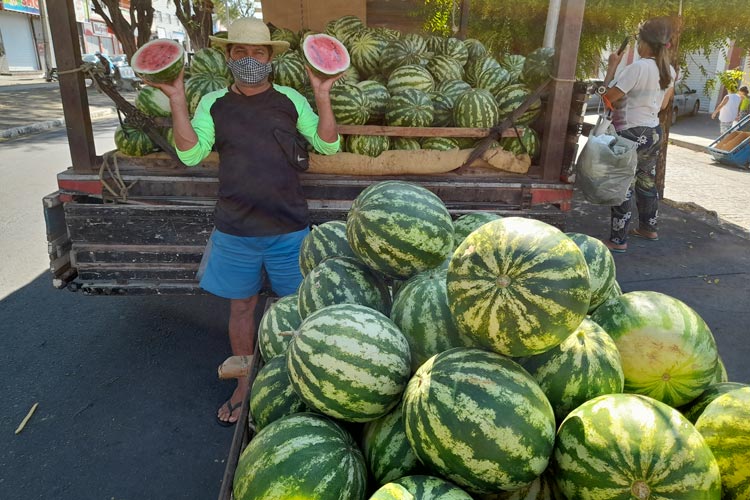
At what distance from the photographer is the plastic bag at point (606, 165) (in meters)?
4.72

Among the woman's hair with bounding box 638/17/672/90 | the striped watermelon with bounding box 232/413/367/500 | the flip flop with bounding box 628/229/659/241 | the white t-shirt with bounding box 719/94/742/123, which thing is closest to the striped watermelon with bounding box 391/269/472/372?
the striped watermelon with bounding box 232/413/367/500

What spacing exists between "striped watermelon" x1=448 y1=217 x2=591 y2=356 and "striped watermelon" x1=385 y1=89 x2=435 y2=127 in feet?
9.56

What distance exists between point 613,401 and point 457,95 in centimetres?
369

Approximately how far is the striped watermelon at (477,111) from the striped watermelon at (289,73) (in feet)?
4.38

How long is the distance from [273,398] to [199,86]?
10.9 feet

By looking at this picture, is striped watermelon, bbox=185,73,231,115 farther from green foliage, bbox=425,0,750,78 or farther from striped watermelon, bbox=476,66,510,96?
green foliage, bbox=425,0,750,78

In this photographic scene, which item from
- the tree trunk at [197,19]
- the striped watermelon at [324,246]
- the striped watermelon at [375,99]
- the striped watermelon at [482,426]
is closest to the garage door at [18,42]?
the tree trunk at [197,19]

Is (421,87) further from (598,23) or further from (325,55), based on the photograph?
(598,23)

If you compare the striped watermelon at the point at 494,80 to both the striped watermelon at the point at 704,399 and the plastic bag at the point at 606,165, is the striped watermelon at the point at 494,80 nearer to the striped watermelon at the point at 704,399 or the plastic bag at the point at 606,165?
the plastic bag at the point at 606,165

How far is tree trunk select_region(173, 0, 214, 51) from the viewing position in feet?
30.4

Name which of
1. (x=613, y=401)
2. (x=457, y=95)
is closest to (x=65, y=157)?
(x=457, y=95)

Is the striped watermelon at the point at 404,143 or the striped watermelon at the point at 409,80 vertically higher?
the striped watermelon at the point at 409,80

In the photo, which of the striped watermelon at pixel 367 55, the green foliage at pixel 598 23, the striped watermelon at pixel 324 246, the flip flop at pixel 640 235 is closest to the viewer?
the striped watermelon at pixel 324 246

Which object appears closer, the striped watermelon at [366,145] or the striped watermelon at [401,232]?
the striped watermelon at [401,232]
